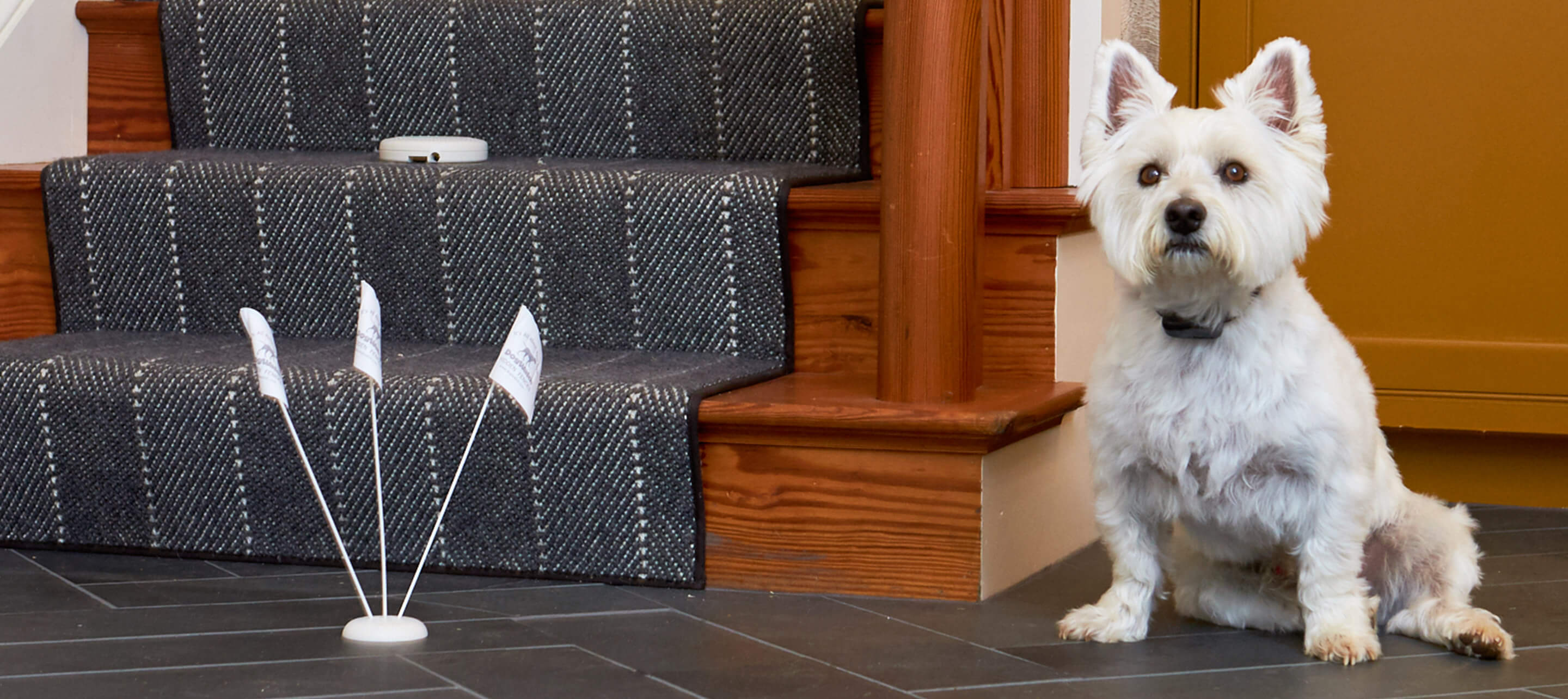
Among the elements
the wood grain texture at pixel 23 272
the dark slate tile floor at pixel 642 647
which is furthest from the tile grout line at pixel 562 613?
the wood grain texture at pixel 23 272

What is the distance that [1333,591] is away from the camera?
175 cm

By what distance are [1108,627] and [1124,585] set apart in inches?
1.9

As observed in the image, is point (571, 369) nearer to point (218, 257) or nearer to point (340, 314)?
point (340, 314)

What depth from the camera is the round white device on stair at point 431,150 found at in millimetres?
2402

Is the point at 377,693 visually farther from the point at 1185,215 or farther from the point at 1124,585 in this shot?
the point at 1185,215

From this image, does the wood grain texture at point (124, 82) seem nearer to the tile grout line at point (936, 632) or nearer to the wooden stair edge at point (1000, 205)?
the wooden stair edge at point (1000, 205)

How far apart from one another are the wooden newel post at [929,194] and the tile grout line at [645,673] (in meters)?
0.51

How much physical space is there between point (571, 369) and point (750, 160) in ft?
1.66

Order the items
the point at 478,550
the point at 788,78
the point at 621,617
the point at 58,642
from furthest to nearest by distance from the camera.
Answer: the point at 788,78 → the point at 478,550 → the point at 621,617 → the point at 58,642

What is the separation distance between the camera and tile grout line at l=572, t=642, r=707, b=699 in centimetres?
162

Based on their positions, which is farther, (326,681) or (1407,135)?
(1407,135)

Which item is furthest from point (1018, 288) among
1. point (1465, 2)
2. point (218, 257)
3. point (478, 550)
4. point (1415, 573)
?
point (218, 257)

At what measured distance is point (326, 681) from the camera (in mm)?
1640

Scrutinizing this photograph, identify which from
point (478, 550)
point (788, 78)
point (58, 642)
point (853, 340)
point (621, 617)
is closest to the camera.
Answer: point (58, 642)
